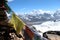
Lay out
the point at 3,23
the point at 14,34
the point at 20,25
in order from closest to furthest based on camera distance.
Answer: the point at 20,25 → the point at 3,23 → the point at 14,34

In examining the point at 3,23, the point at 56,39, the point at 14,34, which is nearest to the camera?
the point at 3,23

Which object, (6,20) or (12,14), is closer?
(12,14)

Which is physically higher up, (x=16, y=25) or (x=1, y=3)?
(x=1, y=3)

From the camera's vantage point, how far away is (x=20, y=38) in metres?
10.5

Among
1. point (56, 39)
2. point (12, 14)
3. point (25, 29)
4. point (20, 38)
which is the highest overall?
point (12, 14)

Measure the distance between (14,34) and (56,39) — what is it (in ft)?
38.5

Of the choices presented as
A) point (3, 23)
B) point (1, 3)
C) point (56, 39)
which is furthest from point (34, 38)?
point (56, 39)

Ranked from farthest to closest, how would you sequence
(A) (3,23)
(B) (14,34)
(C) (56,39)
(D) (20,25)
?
1. (C) (56,39)
2. (B) (14,34)
3. (A) (3,23)
4. (D) (20,25)

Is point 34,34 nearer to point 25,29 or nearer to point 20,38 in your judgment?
point 25,29

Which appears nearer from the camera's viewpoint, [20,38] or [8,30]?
[8,30]

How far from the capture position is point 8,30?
962 cm

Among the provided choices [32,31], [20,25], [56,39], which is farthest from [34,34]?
[56,39]

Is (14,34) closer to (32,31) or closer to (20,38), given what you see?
(20,38)

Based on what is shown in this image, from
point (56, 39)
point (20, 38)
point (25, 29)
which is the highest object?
point (25, 29)
